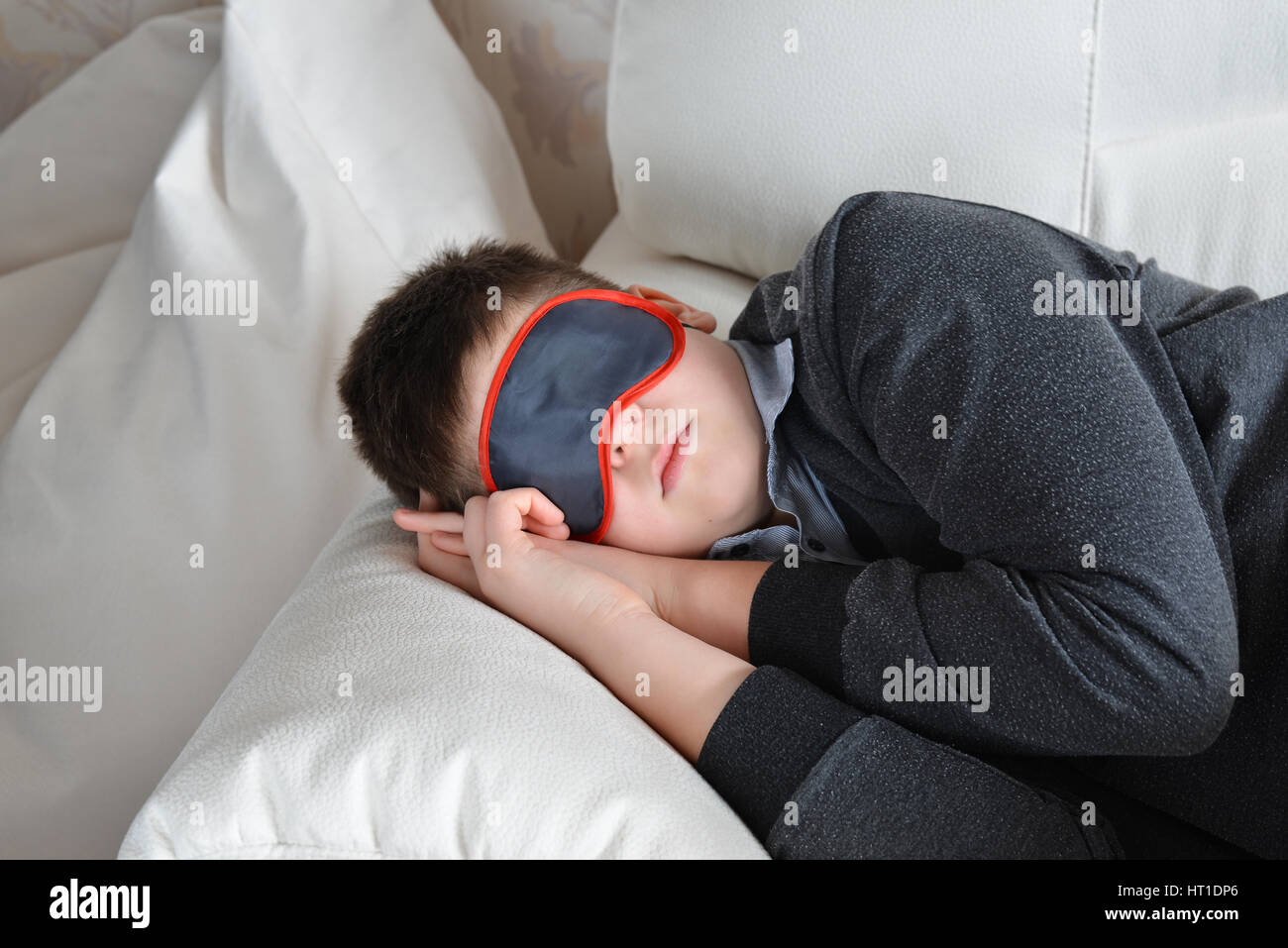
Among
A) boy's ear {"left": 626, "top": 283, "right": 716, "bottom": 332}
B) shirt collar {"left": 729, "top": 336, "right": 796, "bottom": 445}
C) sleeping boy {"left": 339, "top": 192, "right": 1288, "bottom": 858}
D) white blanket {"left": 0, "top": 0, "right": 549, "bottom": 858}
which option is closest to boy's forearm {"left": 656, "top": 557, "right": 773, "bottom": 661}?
sleeping boy {"left": 339, "top": 192, "right": 1288, "bottom": 858}

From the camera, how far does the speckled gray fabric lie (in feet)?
2.35

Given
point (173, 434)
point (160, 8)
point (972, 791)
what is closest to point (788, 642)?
point (972, 791)

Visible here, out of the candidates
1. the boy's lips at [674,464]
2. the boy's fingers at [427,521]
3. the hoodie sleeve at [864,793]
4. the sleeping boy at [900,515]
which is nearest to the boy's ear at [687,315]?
the sleeping boy at [900,515]

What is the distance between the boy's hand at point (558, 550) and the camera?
0.92 metres

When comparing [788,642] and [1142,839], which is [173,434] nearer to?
[788,642]

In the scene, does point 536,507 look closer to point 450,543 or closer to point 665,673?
point 450,543

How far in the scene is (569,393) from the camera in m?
0.88

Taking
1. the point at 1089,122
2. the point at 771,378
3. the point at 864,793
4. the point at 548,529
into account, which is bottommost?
the point at 864,793

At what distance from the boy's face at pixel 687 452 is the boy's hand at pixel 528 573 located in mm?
65

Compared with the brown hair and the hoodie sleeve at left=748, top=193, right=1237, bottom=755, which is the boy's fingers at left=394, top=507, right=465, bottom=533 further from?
the hoodie sleeve at left=748, top=193, right=1237, bottom=755

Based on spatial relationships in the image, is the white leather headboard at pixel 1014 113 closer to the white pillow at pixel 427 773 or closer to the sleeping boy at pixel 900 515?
the sleeping boy at pixel 900 515

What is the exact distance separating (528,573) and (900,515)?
0.33m

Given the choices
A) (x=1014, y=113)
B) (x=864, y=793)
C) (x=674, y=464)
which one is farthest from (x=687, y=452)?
(x=1014, y=113)

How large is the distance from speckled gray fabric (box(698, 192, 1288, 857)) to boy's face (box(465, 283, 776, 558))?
0.08 meters
